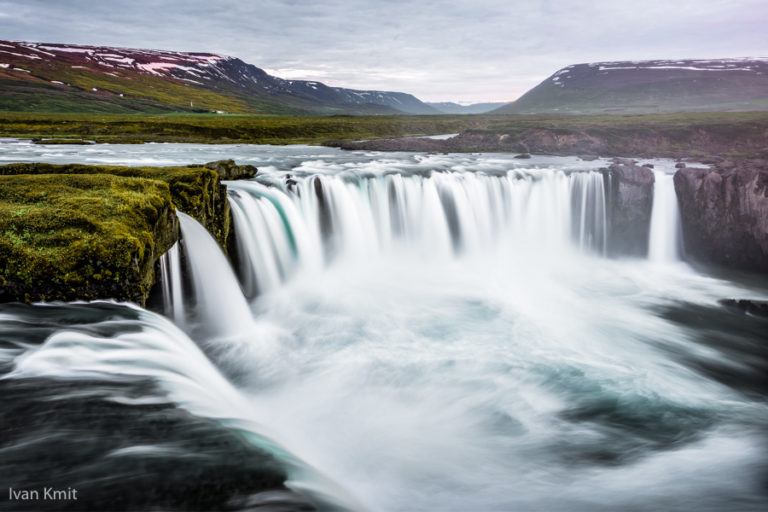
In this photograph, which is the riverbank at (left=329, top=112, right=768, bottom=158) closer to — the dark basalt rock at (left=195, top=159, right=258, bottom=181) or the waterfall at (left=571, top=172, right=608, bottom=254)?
the waterfall at (left=571, top=172, right=608, bottom=254)

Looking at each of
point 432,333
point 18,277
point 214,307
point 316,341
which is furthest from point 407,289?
point 18,277

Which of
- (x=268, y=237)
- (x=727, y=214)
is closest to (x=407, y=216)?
(x=268, y=237)

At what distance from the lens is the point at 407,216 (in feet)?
62.6

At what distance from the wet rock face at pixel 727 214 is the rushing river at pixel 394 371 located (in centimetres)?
78

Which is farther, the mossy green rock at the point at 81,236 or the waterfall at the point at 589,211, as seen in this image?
the waterfall at the point at 589,211

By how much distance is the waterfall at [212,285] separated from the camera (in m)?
10.5

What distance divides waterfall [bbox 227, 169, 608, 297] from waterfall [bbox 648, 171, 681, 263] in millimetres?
1841

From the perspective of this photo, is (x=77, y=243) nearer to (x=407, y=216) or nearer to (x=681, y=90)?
(x=407, y=216)

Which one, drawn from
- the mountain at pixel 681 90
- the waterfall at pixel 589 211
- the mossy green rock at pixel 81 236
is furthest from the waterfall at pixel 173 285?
the mountain at pixel 681 90

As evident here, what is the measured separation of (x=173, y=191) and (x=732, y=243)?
61.4 ft

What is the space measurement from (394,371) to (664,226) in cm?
1545

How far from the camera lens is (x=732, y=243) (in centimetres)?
1848

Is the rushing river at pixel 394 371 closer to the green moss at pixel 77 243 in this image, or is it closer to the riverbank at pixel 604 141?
the green moss at pixel 77 243

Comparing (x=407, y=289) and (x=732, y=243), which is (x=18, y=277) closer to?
(x=407, y=289)
